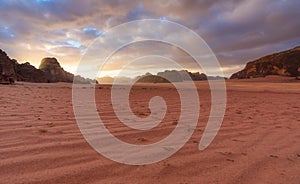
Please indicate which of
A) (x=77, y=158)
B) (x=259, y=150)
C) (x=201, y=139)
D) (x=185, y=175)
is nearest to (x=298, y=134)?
(x=259, y=150)

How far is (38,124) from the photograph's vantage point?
4461 millimetres

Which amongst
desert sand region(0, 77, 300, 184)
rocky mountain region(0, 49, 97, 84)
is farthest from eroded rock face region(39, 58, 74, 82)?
desert sand region(0, 77, 300, 184)

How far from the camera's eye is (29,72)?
4175 centimetres

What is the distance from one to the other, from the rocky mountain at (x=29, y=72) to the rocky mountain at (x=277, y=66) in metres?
32.2

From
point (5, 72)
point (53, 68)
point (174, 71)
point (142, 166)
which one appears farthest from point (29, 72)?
point (142, 166)

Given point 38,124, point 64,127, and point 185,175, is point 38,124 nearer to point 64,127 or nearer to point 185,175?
point 64,127

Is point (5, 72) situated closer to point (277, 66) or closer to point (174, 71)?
point (174, 71)

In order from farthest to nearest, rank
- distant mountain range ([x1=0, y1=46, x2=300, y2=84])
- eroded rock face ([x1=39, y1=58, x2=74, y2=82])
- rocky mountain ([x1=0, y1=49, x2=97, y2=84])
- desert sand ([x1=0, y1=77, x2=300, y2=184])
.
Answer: eroded rock face ([x1=39, y1=58, x2=74, y2=82]), distant mountain range ([x1=0, y1=46, x2=300, y2=84]), rocky mountain ([x1=0, y1=49, x2=97, y2=84]), desert sand ([x1=0, y1=77, x2=300, y2=184])

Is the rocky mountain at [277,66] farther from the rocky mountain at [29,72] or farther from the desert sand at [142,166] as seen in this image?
the desert sand at [142,166]

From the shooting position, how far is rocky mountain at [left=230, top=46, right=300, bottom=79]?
→ 42.5m

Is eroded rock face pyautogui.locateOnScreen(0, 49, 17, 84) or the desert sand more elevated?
eroded rock face pyautogui.locateOnScreen(0, 49, 17, 84)

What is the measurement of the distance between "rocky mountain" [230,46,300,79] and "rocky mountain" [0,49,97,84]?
32155 mm

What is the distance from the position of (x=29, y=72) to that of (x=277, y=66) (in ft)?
145

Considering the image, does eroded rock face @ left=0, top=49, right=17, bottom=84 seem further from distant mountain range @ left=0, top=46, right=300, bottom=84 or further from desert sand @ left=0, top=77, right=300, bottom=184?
desert sand @ left=0, top=77, right=300, bottom=184
